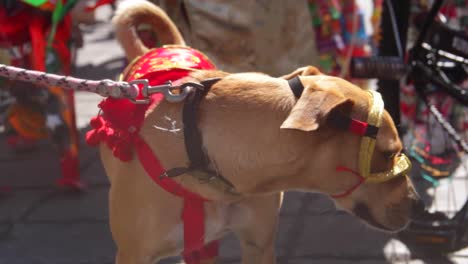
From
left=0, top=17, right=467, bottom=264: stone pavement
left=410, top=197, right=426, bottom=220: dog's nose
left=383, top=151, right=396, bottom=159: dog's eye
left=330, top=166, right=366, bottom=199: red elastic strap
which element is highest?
left=383, top=151, right=396, bottom=159: dog's eye

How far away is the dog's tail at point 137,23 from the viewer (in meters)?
3.25

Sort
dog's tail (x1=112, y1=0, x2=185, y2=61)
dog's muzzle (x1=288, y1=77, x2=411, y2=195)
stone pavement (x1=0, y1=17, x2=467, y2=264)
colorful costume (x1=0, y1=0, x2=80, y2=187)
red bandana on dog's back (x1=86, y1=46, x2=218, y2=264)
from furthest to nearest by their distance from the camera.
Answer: colorful costume (x1=0, y1=0, x2=80, y2=187), stone pavement (x1=0, y1=17, x2=467, y2=264), dog's tail (x1=112, y1=0, x2=185, y2=61), red bandana on dog's back (x1=86, y1=46, x2=218, y2=264), dog's muzzle (x1=288, y1=77, x2=411, y2=195)

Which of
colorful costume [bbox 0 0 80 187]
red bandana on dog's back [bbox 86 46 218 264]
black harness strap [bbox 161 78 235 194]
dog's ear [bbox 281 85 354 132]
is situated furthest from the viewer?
colorful costume [bbox 0 0 80 187]

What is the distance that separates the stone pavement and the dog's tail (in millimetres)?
1184

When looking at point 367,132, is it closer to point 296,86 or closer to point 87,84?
point 296,86

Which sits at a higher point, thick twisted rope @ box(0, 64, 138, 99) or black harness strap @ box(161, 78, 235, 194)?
thick twisted rope @ box(0, 64, 138, 99)

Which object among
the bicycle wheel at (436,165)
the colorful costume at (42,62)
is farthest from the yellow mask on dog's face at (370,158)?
the colorful costume at (42,62)

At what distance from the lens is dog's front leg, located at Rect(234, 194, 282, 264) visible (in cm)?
259

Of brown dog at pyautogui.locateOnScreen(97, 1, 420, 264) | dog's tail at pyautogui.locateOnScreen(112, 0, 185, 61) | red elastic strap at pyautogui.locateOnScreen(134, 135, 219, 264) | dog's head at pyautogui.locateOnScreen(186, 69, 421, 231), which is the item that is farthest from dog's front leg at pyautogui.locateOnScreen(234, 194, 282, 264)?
dog's tail at pyautogui.locateOnScreen(112, 0, 185, 61)

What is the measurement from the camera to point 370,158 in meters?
2.18

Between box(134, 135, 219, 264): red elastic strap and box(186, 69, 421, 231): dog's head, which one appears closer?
box(186, 69, 421, 231): dog's head

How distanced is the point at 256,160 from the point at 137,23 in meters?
1.44

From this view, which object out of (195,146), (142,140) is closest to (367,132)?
(195,146)

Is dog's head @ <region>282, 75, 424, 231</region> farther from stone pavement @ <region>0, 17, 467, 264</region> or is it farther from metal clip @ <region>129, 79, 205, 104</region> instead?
stone pavement @ <region>0, 17, 467, 264</region>
